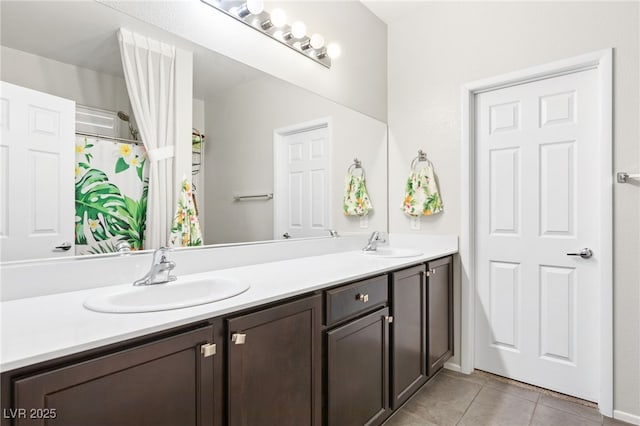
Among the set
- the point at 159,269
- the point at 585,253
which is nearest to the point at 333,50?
the point at 159,269

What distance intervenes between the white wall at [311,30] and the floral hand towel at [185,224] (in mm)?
696

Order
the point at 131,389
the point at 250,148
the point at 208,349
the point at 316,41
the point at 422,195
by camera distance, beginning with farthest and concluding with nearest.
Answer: the point at 422,195 < the point at 316,41 < the point at 250,148 < the point at 208,349 < the point at 131,389

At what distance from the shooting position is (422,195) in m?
2.57

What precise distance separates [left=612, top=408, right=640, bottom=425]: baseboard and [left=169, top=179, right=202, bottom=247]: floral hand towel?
2353 millimetres

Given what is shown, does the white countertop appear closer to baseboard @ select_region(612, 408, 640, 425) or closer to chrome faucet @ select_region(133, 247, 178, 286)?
chrome faucet @ select_region(133, 247, 178, 286)

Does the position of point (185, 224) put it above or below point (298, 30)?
below

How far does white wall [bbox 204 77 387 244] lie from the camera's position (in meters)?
1.66

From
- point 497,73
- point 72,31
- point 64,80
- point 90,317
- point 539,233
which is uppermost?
point 497,73

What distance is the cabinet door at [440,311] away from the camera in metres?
2.14

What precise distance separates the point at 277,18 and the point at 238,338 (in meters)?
1.63

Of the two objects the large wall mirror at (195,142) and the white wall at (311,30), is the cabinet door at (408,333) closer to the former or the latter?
the large wall mirror at (195,142)

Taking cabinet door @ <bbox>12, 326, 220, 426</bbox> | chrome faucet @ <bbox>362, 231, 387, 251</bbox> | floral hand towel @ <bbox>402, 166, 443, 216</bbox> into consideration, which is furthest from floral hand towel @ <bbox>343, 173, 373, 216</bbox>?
cabinet door @ <bbox>12, 326, 220, 426</bbox>

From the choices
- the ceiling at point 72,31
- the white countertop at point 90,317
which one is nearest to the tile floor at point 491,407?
the white countertop at point 90,317

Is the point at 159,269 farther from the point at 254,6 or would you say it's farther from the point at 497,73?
the point at 497,73
